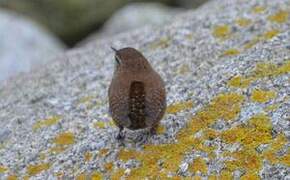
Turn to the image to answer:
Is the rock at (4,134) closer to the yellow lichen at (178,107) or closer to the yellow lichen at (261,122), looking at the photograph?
the yellow lichen at (178,107)

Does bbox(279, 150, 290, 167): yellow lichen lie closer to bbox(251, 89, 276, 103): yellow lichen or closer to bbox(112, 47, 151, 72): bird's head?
bbox(251, 89, 276, 103): yellow lichen

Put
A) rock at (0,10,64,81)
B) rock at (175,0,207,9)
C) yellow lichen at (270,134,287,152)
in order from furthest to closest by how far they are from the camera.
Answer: rock at (175,0,207,9), rock at (0,10,64,81), yellow lichen at (270,134,287,152)

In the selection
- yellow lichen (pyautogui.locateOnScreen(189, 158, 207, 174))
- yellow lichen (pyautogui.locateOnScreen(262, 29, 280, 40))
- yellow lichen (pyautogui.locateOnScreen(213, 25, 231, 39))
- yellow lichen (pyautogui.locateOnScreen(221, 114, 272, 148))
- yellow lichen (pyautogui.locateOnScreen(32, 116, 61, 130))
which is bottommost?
yellow lichen (pyautogui.locateOnScreen(189, 158, 207, 174))

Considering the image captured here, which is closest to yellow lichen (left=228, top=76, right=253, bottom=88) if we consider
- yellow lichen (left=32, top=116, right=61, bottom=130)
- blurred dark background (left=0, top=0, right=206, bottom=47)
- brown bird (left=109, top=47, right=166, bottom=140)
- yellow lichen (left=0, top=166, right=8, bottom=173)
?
brown bird (left=109, top=47, right=166, bottom=140)

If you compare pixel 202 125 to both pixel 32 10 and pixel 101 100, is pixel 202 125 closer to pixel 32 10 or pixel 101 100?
pixel 101 100

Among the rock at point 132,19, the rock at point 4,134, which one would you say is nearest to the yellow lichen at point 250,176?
the rock at point 4,134

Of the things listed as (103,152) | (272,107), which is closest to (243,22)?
(272,107)
